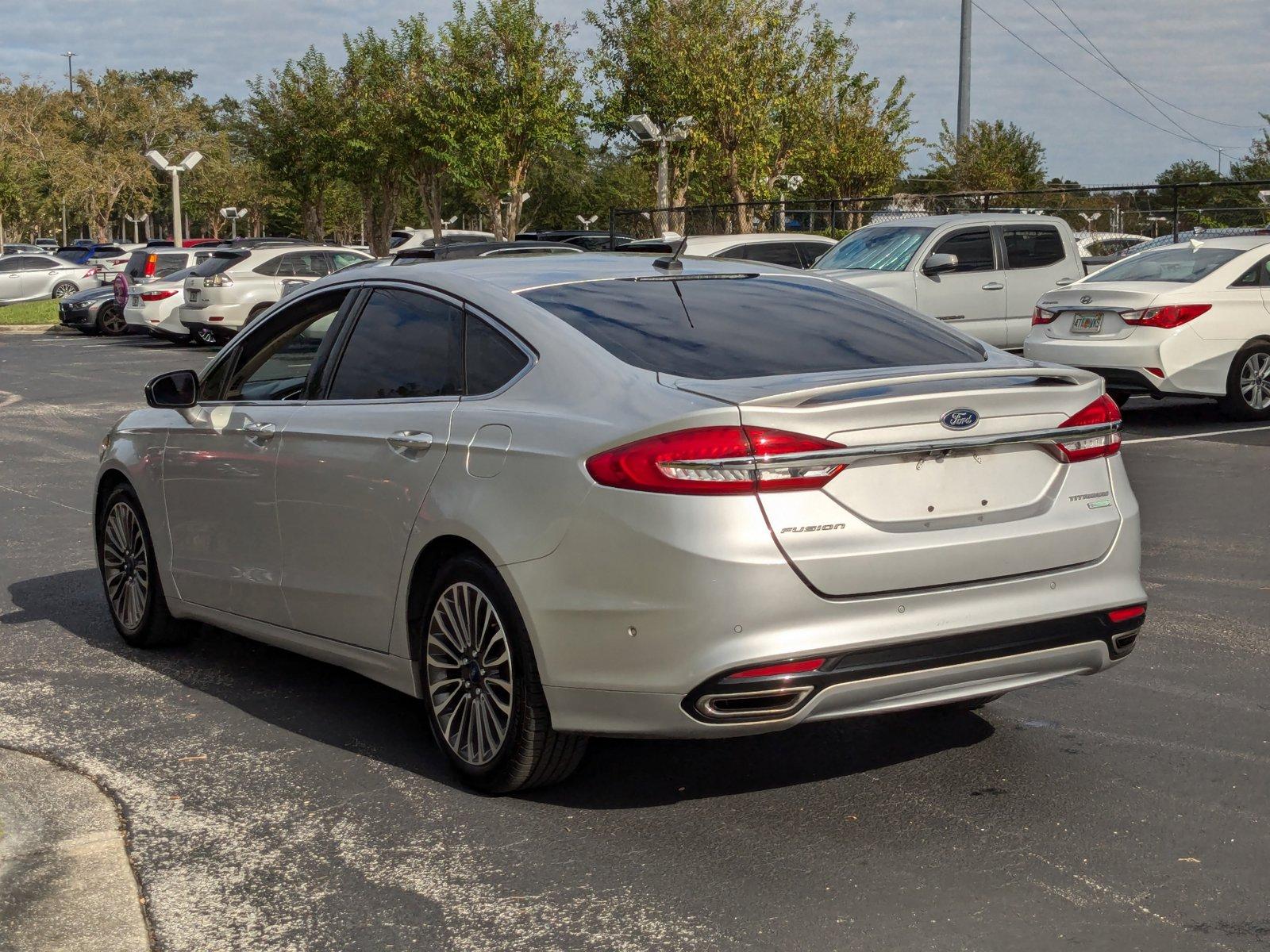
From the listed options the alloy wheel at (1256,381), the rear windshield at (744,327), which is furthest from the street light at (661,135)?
the rear windshield at (744,327)

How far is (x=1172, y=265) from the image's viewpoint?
15.0m

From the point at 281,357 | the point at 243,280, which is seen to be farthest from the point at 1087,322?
the point at 243,280

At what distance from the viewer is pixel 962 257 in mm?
17875

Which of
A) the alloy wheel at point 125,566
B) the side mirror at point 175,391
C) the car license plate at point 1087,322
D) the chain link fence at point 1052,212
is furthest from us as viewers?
the chain link fence at point 1052,212

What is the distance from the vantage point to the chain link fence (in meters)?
26.2

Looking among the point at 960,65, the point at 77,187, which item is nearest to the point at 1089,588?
the point at 960,65

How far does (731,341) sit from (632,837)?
1.53m

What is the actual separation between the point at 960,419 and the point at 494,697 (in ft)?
5.30

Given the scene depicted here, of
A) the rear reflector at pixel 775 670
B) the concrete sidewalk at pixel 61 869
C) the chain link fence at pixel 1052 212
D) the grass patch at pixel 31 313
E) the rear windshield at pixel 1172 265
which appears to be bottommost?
the concrete sidewalk at pixel 61 869

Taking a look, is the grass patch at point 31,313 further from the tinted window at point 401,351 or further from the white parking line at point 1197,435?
the tinted window at point 401,351

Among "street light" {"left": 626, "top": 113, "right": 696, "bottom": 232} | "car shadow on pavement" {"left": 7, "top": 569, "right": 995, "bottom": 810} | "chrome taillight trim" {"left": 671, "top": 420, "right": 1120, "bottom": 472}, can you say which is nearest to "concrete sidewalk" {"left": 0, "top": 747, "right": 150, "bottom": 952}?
"car shadow on pavement" {"left": 7, "top": 569, "right": 995, "bottom": 810}

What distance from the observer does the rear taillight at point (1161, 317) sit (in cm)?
1406

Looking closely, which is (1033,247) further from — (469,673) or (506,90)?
(506,90)

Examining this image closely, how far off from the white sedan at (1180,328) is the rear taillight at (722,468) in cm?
1068
